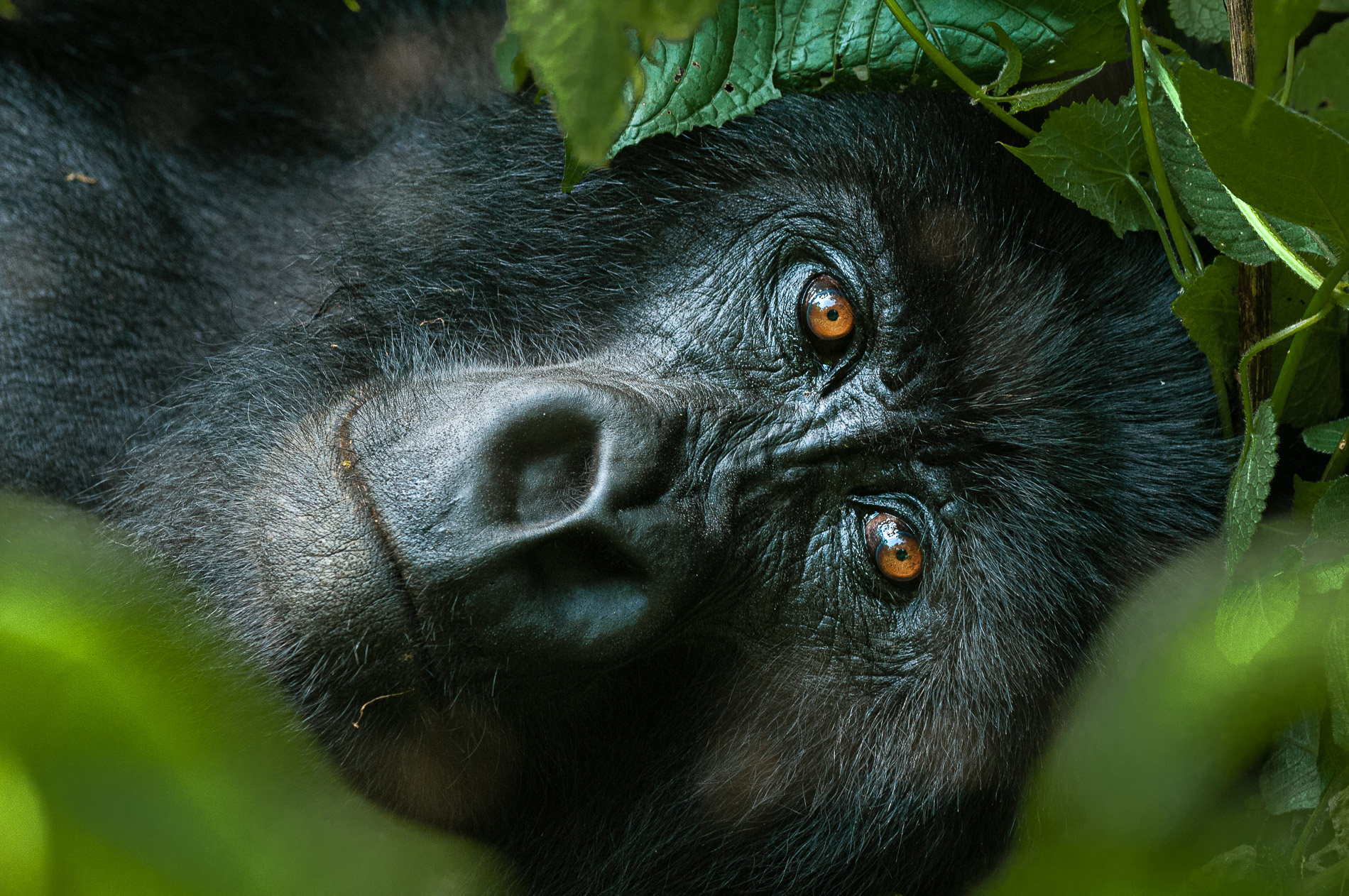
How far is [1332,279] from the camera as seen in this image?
1340mm

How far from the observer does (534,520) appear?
151 cm

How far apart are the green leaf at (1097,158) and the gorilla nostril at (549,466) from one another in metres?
0.82

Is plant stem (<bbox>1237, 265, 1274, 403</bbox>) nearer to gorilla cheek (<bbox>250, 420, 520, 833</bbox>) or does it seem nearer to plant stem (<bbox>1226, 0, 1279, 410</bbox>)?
plant stem (<bbox>1226, 0, 1279, 410</bbox>)

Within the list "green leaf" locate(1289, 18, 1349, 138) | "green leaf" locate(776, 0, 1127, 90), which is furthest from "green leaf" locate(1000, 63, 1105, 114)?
"green leaf" locate(1289, 18, 1349, 138)

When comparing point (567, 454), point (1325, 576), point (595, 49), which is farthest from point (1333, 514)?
point (595, 49)

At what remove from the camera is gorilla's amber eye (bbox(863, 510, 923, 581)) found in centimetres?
179

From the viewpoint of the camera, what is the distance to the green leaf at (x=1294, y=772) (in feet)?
5.65

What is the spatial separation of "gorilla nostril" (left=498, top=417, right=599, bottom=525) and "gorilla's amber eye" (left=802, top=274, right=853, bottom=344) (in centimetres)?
47

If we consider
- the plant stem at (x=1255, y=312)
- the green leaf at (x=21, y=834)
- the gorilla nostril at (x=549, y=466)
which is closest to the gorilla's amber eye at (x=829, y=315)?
the gorilla nostril at (x=549, y=466)

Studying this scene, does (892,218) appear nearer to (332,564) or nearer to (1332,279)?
(1332,279)

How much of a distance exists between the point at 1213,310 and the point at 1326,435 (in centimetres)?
29

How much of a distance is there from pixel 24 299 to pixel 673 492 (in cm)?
148

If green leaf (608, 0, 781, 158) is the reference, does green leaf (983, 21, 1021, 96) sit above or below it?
below

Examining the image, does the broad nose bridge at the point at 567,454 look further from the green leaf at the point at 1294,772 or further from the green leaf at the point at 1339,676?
the green leaf at the point at 1294,772
